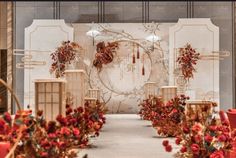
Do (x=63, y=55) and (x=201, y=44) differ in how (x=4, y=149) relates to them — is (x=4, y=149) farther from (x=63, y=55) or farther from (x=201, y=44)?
(x=201, y=44)

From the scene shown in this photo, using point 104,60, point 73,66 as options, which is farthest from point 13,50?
point 104,60

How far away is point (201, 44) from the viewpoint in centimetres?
1777

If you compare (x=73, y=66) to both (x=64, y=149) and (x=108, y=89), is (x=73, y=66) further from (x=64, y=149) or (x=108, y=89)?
(x=64, y=149)

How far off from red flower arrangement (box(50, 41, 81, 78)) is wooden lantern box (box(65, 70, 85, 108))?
8.00 m

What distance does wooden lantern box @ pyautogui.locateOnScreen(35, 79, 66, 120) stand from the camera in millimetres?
7402

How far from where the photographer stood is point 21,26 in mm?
18812

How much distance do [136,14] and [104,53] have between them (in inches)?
93.4

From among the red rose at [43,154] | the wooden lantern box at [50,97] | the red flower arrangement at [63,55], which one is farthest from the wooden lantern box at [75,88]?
the red flower arrangement at [63,55]

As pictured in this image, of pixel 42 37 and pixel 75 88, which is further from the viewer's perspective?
pixel 42 37

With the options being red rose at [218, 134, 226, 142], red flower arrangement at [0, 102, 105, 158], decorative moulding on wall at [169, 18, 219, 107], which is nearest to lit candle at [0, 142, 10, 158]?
red flower arrangement at [0, 102, 105, 158]

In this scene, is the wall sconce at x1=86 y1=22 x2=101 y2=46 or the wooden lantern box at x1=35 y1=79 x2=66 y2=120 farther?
the wall sconce at x1=86 y1=22 x2=101 y2=46

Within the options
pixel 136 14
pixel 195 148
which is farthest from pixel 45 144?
pixel 136 14

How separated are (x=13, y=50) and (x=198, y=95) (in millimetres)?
6307

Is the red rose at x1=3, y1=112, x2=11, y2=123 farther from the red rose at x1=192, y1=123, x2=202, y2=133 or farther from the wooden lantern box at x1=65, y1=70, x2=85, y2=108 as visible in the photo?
the wooden lantern box at x1=65, y1=70, x2=85, y2=108
